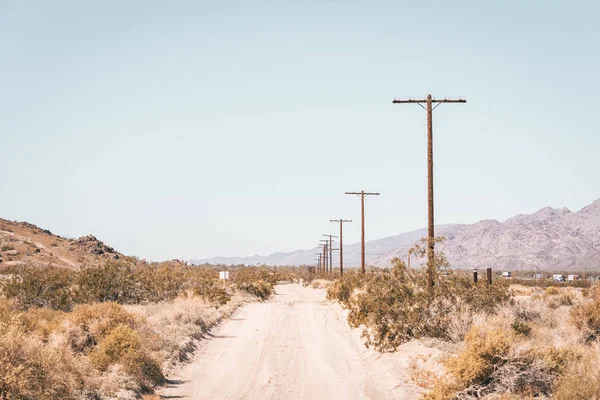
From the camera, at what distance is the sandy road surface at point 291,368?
13.8 meters

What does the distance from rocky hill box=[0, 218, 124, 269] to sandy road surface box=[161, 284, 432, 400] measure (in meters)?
30.4

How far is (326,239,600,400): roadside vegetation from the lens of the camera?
11.5 metres

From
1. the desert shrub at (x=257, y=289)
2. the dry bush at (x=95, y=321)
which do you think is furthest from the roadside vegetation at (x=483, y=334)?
the desert shrub at (x=257, y=289)

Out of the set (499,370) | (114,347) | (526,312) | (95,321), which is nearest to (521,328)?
(499,370)

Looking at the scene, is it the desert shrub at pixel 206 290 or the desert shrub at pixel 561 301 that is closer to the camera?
the desert shrub at pixel 561 301

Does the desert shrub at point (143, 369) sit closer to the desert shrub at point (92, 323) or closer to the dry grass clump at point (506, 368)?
the desert shrub at point (92, 323)

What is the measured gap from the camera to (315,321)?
96.3 ft

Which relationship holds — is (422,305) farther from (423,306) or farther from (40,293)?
(40,293)

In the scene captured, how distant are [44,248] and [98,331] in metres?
50.2

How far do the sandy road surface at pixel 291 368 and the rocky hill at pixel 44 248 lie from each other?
99.8ft

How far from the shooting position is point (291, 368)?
1672 centimetres

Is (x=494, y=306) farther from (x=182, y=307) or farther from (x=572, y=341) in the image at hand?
(x=182, y=307)

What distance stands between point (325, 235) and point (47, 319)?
73874 millimetres

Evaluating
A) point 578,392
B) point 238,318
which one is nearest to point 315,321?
point 238,318
